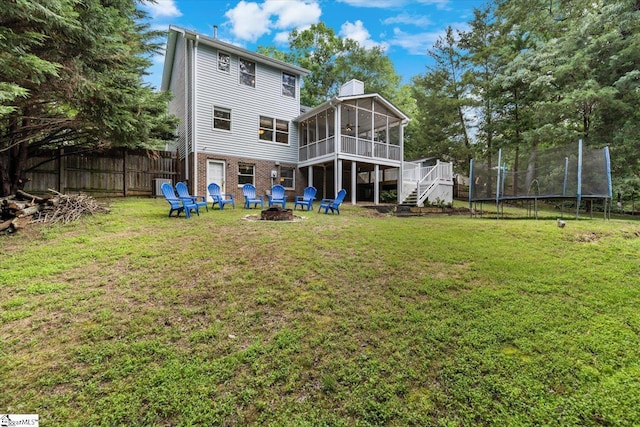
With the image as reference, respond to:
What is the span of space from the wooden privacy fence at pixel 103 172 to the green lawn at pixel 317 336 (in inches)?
308

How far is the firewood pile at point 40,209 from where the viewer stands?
5.83 metres

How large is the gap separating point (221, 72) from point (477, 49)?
16939 millimetres

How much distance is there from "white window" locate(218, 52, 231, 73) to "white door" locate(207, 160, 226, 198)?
453 centimetres

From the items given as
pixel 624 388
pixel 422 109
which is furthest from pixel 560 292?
pixel 422 109

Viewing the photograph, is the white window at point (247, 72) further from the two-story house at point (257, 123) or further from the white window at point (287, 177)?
the white window at point (287, 177)

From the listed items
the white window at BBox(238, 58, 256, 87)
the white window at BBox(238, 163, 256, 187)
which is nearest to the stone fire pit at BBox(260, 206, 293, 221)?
the white window at BBox(238, 163, 256, 187)

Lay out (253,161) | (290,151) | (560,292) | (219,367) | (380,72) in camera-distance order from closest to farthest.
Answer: (219,367)
(560,292)
(253,161)
(290,151)
(380,72)

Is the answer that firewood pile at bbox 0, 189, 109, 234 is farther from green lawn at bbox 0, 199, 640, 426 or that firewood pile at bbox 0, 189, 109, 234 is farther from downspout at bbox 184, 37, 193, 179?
downspout at bbox 184, 37, 193, 179

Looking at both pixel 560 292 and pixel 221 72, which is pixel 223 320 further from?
pixel 221 72

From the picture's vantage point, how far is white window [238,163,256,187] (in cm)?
1411

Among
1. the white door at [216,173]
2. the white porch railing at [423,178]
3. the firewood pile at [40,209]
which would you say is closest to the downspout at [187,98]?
the white door at [216,173]

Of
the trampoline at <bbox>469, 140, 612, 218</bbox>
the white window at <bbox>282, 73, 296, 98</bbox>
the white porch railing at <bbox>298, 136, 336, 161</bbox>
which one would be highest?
the white window at <bbox>282, 73, 296, 98</bbox>

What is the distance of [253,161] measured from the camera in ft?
47.3
